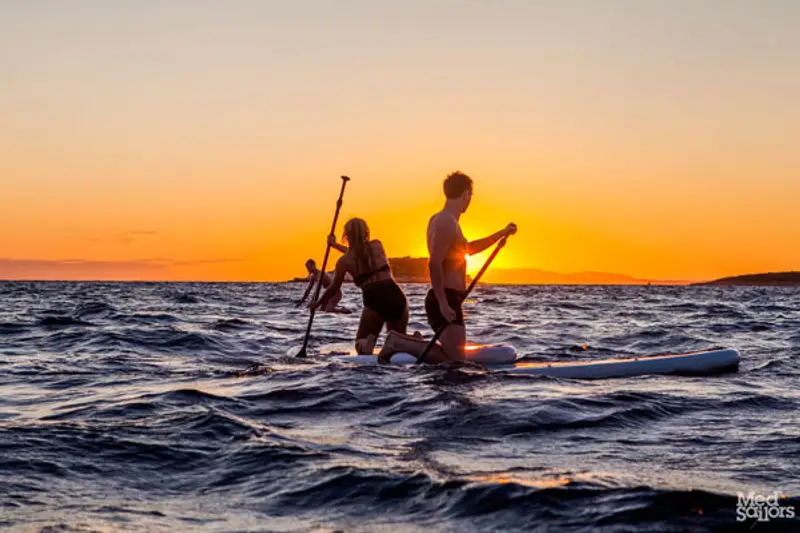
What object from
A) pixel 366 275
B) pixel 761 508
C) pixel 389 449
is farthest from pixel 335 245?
pixel 761 508

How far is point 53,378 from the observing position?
10023mm

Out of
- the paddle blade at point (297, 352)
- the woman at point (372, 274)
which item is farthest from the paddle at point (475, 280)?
the paddle blade at point (297, 352)

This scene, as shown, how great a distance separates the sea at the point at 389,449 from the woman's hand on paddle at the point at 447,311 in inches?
26.6

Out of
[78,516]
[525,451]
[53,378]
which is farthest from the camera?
[53,378]

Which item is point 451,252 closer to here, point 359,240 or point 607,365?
point 359,240

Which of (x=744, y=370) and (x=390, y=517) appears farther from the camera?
(x=744, y=370)

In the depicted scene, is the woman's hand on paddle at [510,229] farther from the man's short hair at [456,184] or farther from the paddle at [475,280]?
the man's short hair at [456,184]

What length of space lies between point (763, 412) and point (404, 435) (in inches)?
139

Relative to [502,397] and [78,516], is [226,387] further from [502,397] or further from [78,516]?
[78,516]

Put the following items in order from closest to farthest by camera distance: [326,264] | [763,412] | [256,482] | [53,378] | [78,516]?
[78,516] < [256,482] < [763,412] < [53,378] < [326,264]

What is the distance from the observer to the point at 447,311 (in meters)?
8.80

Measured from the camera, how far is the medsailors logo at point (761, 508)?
3.93 meters

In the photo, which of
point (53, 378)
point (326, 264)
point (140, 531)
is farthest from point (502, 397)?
point (326, 264)

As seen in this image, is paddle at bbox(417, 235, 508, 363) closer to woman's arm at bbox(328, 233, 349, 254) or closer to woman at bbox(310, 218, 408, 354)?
woman at bbox(310, 218, 408, 354)
